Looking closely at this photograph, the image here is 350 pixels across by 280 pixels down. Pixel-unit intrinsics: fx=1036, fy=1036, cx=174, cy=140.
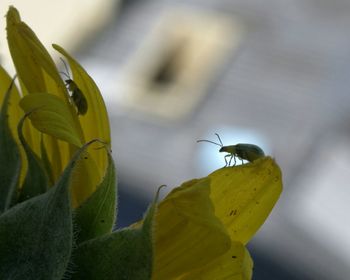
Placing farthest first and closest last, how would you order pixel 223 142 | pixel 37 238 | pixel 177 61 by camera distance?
pixel 177 61 < pixel 223 142 < pixel 37 238

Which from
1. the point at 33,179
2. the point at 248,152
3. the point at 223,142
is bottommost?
the point at 223,142

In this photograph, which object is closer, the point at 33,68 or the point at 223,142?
the point at 33,68

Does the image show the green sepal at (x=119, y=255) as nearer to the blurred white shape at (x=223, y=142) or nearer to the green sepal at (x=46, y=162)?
the green sepal at (x=46, y=162)

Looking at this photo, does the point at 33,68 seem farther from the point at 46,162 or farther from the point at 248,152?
the point at 248,152

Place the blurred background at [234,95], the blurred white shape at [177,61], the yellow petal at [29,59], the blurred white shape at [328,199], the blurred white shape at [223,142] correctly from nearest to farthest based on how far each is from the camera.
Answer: the yellow petal at [29,59], the blurred white shape at [328,199], the blurred background at [234,95], the blurred white shape at [223,142], the blurred white shape at [177,61]

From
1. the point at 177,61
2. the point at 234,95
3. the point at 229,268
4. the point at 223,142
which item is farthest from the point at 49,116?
the point at 177,61

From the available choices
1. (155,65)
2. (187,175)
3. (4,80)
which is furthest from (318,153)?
(4,80)

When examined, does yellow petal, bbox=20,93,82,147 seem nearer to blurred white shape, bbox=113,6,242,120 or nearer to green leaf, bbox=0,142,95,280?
green leaf, bbox=0,142,95,280

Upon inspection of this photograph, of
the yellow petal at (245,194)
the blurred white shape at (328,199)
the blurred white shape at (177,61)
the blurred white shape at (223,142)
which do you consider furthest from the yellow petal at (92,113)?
the blurred white shape at (177,61)
